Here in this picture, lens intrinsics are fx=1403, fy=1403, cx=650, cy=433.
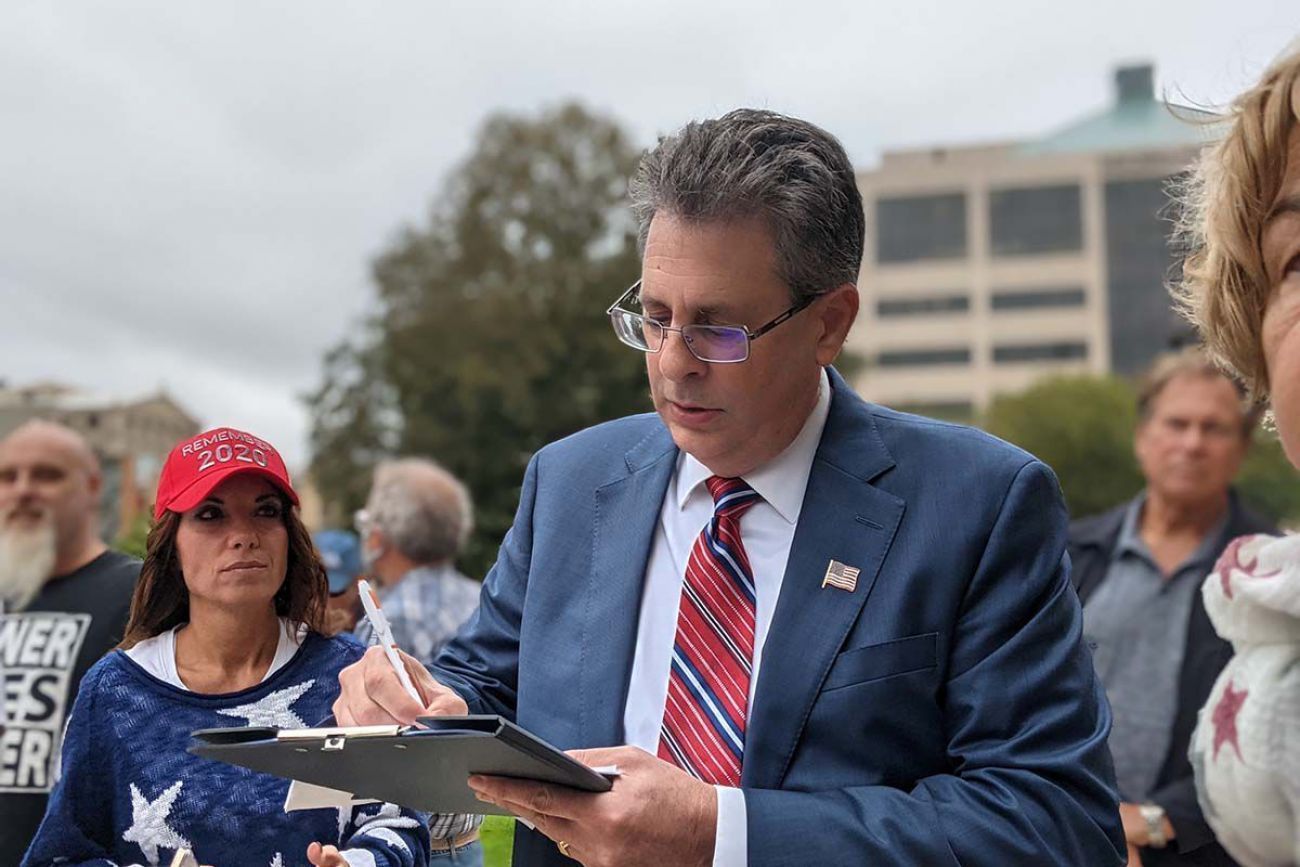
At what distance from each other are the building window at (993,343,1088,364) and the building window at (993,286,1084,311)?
2.46 m

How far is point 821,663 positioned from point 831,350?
0.65 meters

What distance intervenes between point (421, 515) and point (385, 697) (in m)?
3.95

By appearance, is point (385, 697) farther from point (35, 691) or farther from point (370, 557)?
point (370, 557)

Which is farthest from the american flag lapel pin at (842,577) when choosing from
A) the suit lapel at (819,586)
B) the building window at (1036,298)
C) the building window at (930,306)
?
the building window at (930,306)

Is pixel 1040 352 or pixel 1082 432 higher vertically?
pixel 1040 352

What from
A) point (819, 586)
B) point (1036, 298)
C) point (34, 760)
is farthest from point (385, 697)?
point (1036, 298)

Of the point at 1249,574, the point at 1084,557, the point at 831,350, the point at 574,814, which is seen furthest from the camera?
the point at 1084,557

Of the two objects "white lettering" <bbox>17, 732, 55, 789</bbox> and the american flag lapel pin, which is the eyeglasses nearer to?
the american flag lapel pin

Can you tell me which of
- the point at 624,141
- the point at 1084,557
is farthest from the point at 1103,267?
the point at 1084,557

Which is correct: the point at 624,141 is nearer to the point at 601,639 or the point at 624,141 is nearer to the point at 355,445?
the point at 355,445

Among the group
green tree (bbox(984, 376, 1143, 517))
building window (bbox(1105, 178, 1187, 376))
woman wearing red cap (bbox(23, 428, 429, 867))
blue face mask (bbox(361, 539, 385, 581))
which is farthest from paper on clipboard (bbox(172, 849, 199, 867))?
building window (bbox(1105, 178, 1187, 376))

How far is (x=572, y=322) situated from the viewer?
1140 inches

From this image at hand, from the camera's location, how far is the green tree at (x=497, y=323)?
27781mm

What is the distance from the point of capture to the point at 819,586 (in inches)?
95.0
